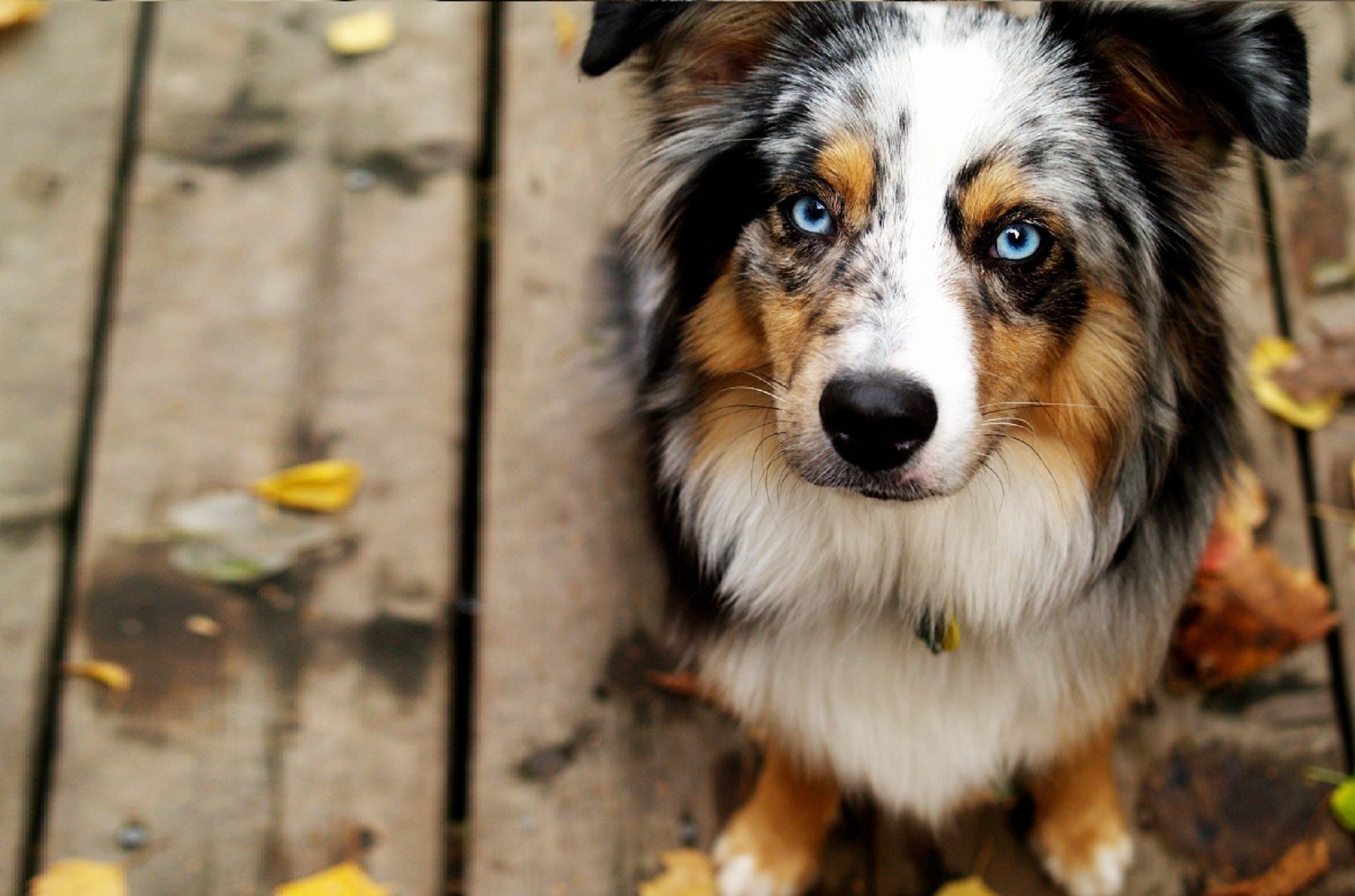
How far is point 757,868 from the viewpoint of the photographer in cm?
219

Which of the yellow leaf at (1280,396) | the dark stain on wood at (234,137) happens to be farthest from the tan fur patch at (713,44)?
the yellow leaf at (1280,396)

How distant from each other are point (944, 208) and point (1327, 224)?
64.2 inches

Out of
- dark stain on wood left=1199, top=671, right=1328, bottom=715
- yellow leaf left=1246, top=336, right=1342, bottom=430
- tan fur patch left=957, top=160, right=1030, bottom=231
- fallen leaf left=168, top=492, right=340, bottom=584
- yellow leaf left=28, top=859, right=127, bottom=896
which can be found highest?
tan fur patch left=957, top=160, right=1030, bottom=231

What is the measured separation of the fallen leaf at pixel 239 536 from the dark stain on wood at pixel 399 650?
0.74 feet

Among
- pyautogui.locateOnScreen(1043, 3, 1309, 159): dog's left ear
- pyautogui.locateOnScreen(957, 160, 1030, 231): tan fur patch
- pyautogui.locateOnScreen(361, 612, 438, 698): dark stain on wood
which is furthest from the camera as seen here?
pyautogui.locateOnScreen(361, 612, 438, 698): dark stain on wood

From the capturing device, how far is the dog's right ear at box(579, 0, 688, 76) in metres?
1.62

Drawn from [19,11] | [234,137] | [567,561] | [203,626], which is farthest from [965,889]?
[19,11]

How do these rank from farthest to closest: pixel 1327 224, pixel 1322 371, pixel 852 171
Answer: pixel 1327 224
pixel 1322 371
pixel 852 171

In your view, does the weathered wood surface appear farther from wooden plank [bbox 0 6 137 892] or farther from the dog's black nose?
wooden plank [bbox 0 6 137 892]

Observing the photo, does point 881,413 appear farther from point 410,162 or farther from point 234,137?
point 234,137

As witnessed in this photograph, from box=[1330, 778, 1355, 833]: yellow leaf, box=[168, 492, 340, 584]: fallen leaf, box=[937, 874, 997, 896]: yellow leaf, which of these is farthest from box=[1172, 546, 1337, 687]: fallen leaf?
box=[168, 492, 340, 584]: fallen leaf

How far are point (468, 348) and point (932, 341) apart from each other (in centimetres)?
139

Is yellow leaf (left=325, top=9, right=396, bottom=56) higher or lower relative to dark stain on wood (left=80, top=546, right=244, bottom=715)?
higher

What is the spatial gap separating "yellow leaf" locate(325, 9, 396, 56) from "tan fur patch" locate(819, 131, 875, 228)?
1.66m
